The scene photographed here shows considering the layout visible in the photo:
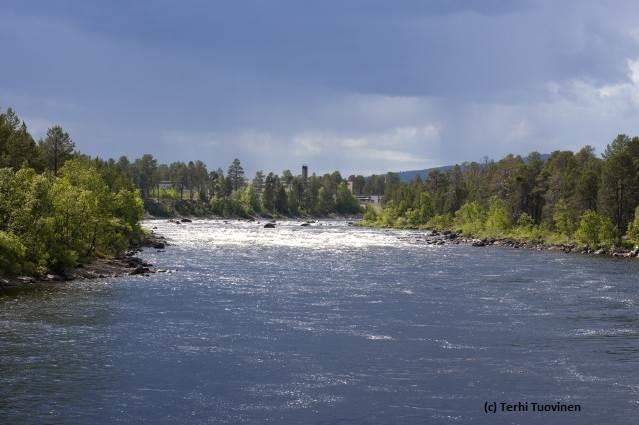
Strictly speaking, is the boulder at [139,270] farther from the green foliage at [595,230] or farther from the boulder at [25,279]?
the green foliage at [595,230]

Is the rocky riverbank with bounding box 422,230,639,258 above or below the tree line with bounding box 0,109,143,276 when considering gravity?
below

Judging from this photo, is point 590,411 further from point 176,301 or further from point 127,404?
point 176,301

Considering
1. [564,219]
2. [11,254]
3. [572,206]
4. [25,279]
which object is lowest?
[25,279]

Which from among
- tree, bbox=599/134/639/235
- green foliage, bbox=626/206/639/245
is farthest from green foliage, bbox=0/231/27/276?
tree, bbox=599/134/639/235

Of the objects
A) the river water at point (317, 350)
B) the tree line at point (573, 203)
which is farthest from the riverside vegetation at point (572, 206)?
the river water at point (317, 350)

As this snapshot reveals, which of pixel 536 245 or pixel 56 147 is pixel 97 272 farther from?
pixel 536 245

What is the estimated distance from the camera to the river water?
30359mm

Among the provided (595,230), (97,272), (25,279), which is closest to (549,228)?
(595,230)

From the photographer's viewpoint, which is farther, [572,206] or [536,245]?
[572,206]

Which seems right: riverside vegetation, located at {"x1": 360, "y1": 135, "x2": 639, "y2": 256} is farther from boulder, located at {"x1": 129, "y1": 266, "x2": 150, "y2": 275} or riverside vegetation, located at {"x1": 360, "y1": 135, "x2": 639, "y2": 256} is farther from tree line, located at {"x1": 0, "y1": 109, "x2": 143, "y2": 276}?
tree line, located at {"x1": 0, "y1": 109, "x2": 143, "y2": 276}

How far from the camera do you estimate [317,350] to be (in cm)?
4119

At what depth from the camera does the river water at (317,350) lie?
30.4 m

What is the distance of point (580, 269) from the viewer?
8906 cm

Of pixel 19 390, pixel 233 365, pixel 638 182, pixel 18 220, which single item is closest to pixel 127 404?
pixel 19 390
